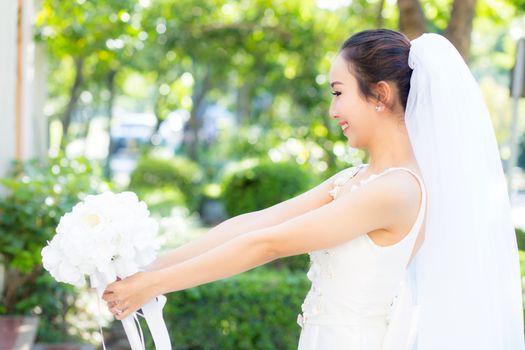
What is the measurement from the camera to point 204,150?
21.1m

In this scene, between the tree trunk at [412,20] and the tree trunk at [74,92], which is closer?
the tree trunk at [412,20]

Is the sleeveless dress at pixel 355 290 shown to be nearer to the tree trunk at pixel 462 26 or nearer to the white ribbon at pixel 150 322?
the white ribbon at pixel 150 322

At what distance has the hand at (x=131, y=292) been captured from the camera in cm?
224

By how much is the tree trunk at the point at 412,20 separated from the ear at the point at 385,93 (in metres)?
4.39

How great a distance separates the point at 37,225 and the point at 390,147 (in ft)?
11.9

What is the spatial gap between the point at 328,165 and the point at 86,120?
13839mm

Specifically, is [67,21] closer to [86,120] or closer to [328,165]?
[328,165]

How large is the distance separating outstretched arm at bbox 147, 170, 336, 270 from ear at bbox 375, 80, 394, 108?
359 mm

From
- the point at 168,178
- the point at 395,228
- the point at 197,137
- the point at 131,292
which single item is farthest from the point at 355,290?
the point at 197,137

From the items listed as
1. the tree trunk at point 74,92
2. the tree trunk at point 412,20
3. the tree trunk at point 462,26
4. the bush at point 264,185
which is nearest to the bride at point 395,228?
the tree trunk at point 412,20

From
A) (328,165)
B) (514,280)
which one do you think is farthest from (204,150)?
(514,280)

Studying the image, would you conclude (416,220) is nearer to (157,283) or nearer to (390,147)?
(390,147)

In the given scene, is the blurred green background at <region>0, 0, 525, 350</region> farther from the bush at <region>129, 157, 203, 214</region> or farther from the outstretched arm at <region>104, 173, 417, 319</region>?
the outstretched arm at <region>104, 173, 417, 319</region>

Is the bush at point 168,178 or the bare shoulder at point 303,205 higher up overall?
the bush at point 168,178
